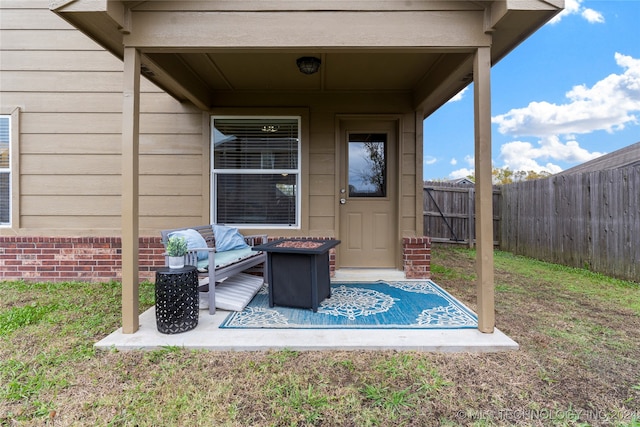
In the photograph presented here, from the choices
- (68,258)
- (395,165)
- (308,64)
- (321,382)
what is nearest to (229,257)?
(321,382)

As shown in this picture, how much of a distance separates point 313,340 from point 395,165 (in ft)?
9.27

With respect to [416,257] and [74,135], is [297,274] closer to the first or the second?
[416,257]

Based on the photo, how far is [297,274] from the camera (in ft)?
9.62

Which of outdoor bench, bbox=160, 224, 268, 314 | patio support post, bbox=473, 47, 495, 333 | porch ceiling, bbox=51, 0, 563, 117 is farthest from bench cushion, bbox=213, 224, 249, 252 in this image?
patio support post, bbox=473, 47, 495, 333

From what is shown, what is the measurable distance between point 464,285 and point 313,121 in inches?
113

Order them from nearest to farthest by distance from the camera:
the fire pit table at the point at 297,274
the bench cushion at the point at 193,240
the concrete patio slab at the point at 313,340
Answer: the concrete patio slab at the point at 313,340
the fire pit table at the point at 297,274
the bench cushion at the point at 193,240

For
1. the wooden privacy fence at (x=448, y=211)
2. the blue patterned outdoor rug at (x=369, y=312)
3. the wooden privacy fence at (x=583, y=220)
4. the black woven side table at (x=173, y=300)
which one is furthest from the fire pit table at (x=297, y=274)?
the wooden privacy fence at (x=448, y=211)

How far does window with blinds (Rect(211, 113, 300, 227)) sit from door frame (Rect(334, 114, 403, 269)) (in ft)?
1.73

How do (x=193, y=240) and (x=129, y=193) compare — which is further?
(x=193, y=240)

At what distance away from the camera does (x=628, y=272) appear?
4.13m

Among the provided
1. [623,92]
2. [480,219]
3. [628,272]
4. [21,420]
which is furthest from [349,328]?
[623,92]

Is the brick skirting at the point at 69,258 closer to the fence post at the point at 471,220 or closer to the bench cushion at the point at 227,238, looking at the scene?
the bench cushion at the point at 227,238

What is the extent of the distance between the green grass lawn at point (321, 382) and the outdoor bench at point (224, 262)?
0.78 metres

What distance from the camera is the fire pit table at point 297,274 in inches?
112
